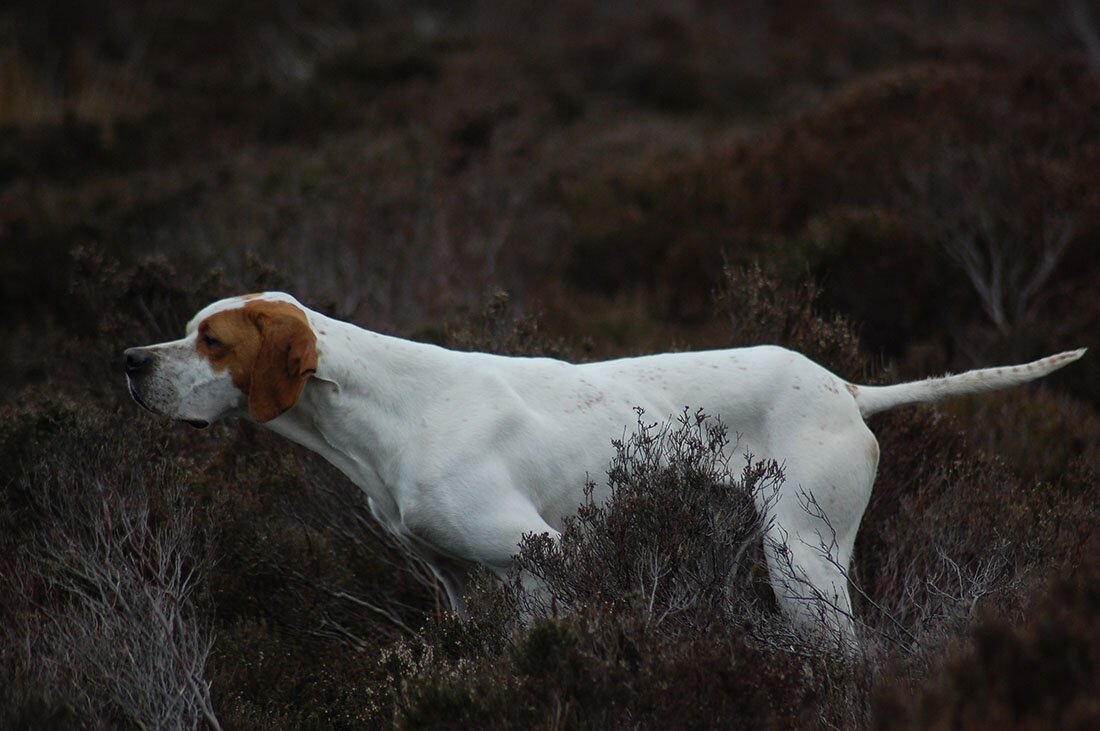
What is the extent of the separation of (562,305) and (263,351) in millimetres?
5304

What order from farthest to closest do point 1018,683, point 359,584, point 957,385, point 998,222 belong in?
point 998,222
point 359,584
point 957,385
point 1018,683

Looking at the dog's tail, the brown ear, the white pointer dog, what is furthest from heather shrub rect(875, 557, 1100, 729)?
the brown ear

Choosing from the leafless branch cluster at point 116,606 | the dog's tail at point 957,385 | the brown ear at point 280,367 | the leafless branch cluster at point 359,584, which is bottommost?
the leafless branch cluster at point 359,584

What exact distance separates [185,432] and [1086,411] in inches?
187

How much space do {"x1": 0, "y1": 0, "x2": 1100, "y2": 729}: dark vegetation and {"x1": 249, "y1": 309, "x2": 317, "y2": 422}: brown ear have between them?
0.70 metres

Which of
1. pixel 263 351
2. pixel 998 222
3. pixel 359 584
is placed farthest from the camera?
pixel 998 222

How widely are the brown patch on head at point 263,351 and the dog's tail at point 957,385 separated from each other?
1936mm

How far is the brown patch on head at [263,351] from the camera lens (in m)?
3.63

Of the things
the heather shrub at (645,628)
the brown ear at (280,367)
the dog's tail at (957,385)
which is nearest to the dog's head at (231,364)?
the brown ear at (280,367)

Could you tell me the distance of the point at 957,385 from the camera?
4055 millimetres

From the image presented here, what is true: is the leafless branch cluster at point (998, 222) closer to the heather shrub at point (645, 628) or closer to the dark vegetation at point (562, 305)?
the dark vegetation at point (562, 305)

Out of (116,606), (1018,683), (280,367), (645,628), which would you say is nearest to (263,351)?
(280,367)

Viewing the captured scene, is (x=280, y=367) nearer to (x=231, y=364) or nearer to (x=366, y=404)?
(x=231, y=364)

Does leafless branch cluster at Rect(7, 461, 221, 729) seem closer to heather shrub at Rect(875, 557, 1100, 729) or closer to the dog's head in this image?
the dog's head
